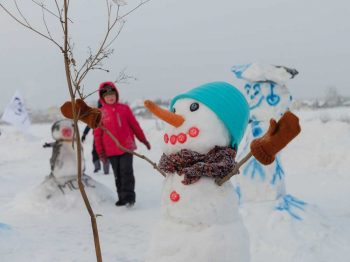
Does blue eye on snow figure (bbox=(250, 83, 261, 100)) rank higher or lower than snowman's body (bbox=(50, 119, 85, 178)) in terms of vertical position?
higher

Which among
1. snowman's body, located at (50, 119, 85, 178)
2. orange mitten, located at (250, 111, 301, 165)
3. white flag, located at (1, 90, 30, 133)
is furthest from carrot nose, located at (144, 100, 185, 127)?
white flag, located at (1, 90, 30, 133)

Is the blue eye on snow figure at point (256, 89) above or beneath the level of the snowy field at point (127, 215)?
above

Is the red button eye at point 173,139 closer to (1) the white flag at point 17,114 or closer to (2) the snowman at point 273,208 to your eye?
(2) the snowman at point 273,208

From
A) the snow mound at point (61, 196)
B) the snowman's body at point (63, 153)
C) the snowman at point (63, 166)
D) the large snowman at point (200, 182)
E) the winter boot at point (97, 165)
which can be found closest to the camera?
the large snowman at point (200, 182)

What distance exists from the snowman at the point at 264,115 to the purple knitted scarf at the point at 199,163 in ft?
7.91

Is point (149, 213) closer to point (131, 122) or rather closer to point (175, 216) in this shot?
point (131, 122)

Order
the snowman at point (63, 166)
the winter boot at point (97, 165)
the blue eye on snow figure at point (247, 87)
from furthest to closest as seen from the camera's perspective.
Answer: the winter boot at point (97, 165)
the snowman at point (63, 166)
the blue eye on snow figure at point (247, 87)

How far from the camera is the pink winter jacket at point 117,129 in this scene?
6.16 metres

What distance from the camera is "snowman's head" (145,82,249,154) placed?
2.63m

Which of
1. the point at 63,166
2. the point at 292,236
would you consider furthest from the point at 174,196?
the point at 63,166

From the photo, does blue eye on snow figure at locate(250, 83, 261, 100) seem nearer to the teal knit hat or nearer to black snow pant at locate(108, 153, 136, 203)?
black snow pant at locate(108, 153, 136, 203)

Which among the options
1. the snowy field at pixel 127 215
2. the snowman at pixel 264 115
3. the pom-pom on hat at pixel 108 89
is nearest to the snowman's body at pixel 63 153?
the snowy field at pixel 127 215

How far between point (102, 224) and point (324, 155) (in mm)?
5771

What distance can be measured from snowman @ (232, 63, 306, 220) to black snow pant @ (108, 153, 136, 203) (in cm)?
164
